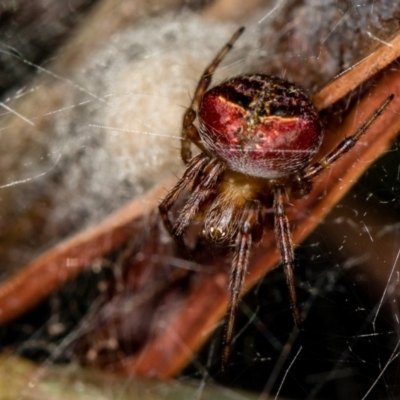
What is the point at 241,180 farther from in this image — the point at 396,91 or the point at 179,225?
the point at 396,91

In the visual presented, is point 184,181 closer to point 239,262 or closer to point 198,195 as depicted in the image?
point 198,195

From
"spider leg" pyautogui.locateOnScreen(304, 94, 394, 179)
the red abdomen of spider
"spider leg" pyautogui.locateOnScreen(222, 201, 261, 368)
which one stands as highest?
the red abdomen of spider

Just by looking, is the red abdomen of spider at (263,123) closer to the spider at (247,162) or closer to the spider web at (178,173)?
the spider at (247,162)

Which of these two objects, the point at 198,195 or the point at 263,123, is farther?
the point at 198,195

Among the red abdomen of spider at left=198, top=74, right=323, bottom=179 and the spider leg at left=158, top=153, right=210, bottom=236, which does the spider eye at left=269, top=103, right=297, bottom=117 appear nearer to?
the red abdomen of spider at left=198, top=74, right=323, bottom=179

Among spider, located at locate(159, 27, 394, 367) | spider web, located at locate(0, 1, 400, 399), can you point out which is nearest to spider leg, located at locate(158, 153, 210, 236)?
spider, located at locate(159, 27, 394, 367)

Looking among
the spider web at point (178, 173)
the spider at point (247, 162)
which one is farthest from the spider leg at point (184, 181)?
the spider web at point (178, 173)

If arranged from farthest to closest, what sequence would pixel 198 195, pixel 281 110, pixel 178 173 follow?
pixel 178 173
pixel 198 195
pixel 281 110

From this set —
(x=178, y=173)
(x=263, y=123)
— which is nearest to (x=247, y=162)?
(x=263, y=123)
